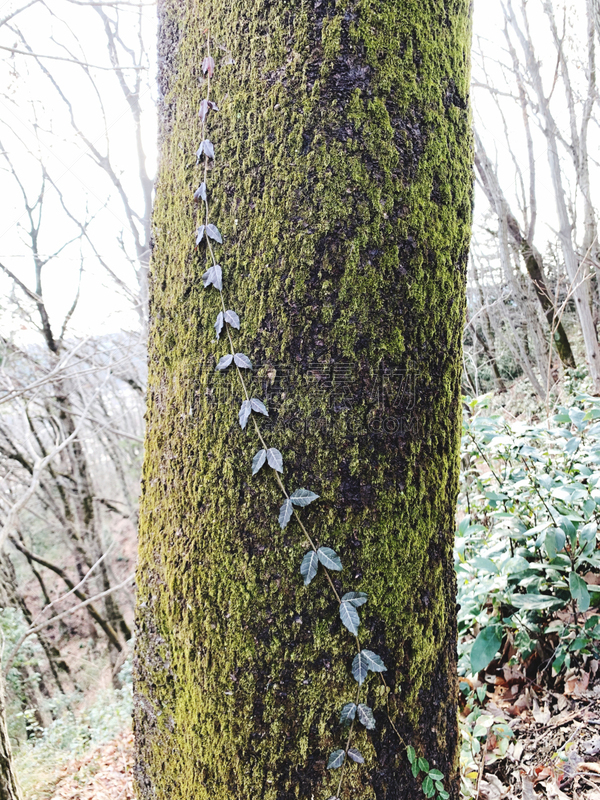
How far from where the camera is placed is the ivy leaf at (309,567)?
0.86 meters

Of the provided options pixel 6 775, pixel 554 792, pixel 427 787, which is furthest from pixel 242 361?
pixel 6 775

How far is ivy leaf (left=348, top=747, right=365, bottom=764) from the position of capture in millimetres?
868

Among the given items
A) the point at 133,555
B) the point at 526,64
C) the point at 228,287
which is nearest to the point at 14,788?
the point at 228,287

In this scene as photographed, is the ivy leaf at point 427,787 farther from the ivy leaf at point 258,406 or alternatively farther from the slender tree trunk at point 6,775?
the slender tree trunk at point 6,775

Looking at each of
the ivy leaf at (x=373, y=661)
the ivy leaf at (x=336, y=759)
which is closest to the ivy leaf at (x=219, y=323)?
the ivy leaf at (x=373, y=661)

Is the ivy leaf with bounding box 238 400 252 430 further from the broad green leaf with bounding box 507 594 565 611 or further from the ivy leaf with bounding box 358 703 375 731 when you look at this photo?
the broad green leaf with bounding box 507 594 565 611

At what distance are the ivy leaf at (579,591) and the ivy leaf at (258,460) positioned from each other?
1416 mm

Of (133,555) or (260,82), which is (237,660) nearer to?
(260,82)

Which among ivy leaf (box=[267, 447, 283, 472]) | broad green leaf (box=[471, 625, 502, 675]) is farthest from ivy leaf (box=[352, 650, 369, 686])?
broad green leaf (box=[471, 625, 502, 675])

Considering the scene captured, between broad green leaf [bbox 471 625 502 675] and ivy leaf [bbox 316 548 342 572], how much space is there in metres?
1.18

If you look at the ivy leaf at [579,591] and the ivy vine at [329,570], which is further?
the ivy leaf at [579,591]

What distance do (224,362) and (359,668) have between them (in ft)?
1.98

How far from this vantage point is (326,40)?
2.96 feet

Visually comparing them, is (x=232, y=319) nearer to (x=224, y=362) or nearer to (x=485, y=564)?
(x=224, y=362)
